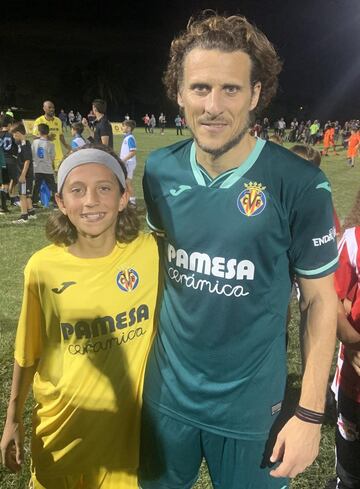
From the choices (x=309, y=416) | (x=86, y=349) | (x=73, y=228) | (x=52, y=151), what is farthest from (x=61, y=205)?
(x=52, y=151)

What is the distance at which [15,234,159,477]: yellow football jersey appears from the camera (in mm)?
1897

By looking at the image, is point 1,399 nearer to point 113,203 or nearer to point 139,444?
point 139,444

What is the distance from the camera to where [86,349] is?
1.92 meters

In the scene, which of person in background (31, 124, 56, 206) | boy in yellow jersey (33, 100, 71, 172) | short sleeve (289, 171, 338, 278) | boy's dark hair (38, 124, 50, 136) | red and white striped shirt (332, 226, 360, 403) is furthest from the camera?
boy in yellow jersey (33, 100, 71, 172)

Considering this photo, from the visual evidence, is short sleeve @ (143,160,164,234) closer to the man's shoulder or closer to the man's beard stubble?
the man's shoulder

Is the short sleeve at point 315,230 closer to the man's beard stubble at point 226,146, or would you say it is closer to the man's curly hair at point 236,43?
the man's beard stubble at point 226,146

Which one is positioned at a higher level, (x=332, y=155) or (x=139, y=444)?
(x=332, y=155)

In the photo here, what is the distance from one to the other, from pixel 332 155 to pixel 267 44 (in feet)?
86.5

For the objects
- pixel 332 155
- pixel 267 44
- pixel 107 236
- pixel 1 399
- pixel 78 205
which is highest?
pixel 332 155

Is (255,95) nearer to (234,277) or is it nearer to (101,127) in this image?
(234,277)

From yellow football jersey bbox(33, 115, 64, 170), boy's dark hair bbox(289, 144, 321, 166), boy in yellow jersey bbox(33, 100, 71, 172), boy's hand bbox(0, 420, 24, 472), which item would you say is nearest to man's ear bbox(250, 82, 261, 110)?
boy's hand bbox(0, 420, 24, 472)

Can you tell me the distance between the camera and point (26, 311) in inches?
75.9

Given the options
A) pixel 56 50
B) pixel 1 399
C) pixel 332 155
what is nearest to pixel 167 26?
pixel 56 50

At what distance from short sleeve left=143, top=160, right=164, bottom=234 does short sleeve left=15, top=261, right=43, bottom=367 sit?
537 millimetres
